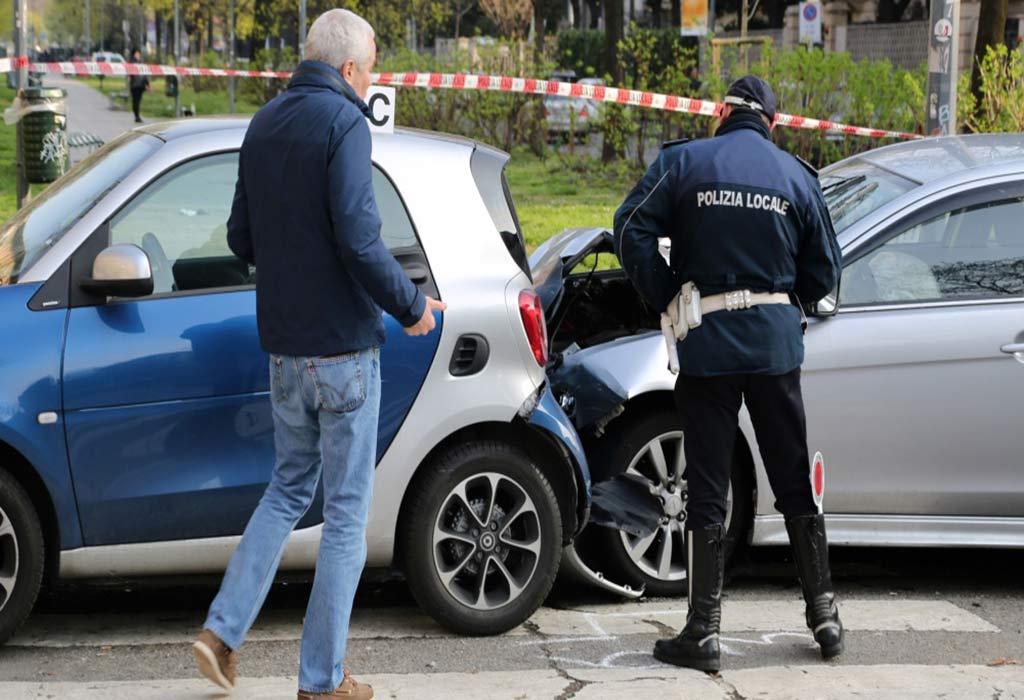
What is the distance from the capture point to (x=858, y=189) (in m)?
6.31

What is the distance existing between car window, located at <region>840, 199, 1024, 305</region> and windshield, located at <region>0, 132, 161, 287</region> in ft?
8.64

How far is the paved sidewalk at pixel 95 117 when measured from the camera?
102 ft

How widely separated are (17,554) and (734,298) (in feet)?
7.72

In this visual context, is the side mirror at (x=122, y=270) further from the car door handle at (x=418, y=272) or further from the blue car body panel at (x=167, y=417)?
the car door handle at (x=418, y=272)

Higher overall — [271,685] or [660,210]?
[660,210]

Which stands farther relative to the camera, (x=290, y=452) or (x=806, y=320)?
(x=806, y=320)

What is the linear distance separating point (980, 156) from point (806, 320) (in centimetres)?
123

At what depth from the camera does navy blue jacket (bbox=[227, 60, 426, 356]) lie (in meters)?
4.11

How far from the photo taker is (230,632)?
4.33 meters

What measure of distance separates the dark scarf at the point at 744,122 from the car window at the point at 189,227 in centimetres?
119

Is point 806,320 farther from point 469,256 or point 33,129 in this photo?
point 33,129

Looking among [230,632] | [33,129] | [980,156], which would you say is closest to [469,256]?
[230,632]

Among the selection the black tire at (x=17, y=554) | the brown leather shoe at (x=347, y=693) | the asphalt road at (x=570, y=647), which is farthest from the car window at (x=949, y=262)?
the black tire at (x=17, y=554)

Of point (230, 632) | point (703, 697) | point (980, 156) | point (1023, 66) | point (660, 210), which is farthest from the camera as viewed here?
point (1023, 66)
